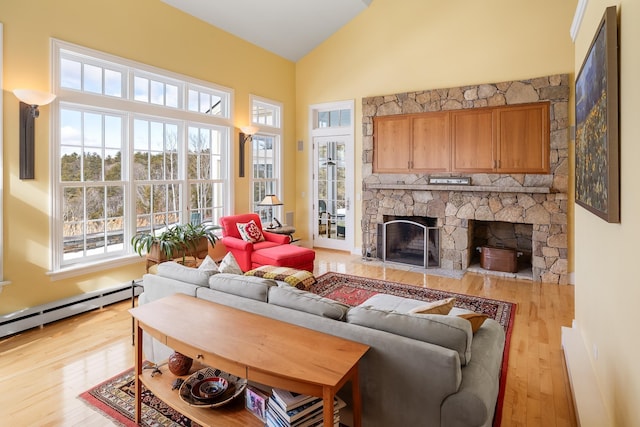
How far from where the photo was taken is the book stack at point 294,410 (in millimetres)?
1708

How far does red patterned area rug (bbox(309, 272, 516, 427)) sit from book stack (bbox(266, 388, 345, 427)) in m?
2.40

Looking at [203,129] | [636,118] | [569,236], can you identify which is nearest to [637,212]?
[636,118]

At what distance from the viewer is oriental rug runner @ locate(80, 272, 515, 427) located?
237cm

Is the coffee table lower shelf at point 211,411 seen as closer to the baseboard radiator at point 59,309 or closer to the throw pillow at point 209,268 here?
the throw pillow at point 209,268

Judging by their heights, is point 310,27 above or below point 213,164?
above

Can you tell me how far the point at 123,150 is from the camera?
15.5 ft

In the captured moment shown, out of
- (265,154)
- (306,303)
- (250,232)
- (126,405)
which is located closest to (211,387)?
(306,303)

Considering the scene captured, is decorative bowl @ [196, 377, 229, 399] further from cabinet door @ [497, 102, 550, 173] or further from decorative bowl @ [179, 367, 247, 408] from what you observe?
cabinet door @ [497, 102, 550, 173]

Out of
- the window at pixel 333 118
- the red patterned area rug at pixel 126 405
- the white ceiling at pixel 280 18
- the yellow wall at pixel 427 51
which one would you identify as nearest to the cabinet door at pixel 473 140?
the yellow wall at pixel 427 51

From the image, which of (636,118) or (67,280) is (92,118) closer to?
(67,280)

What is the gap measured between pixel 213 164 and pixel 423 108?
3.52m

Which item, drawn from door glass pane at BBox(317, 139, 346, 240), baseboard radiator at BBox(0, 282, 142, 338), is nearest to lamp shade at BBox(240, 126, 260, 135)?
door glass pane at BBox(317, 139, 346, 240)

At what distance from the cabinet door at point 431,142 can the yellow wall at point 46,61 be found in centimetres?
345

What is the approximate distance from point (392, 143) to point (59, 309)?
5188 mm
